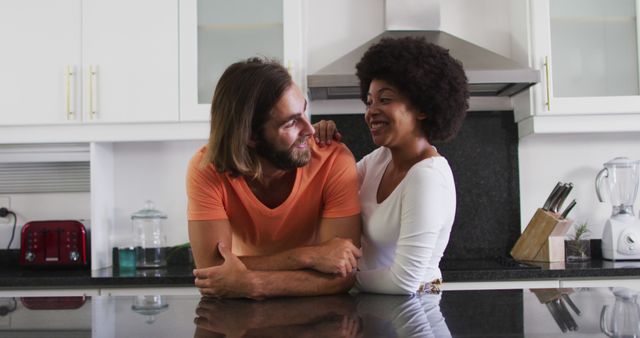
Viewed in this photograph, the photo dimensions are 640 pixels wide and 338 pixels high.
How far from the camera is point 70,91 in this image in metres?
2.64

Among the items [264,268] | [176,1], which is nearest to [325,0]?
[176,1]

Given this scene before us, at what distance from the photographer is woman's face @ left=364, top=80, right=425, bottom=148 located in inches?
60.6

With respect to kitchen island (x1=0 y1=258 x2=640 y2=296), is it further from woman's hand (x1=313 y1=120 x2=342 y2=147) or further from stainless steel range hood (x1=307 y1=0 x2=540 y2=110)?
woman's hand (x1=313 y1=120 x2=342 y2=147)

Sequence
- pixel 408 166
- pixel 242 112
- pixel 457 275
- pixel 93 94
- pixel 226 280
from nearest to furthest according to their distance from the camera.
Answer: pixel 226 280
pixel 242 112
pixel 408 166
pixel 457 275
pixel 93 94

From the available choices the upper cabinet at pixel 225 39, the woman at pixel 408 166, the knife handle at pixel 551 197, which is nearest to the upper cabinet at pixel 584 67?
the knife handle at pixel 551 197

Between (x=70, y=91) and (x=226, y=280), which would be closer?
(x=226, y=280)

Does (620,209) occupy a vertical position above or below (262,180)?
below

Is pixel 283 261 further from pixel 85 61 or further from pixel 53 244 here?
pixel 53 244

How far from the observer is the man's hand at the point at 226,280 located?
4.22 ft

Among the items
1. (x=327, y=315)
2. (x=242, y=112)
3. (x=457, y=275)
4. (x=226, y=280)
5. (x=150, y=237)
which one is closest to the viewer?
(x=327, y=315)

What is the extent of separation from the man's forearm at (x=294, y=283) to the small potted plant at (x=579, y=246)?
5.69ft

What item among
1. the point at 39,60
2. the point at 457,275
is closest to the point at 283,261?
the point at 457,275

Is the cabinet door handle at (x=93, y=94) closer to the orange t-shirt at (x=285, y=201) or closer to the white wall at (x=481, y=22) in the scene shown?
the orange t-shirt at (x=285, y=201)

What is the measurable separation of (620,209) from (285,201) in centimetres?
192
